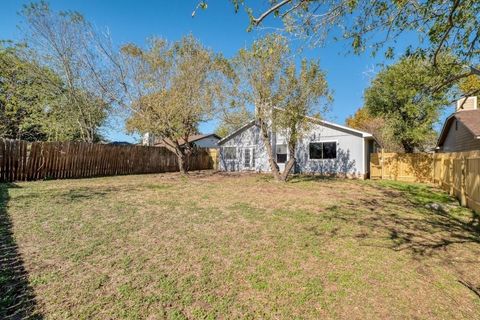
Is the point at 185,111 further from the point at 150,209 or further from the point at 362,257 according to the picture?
the point at 362,257

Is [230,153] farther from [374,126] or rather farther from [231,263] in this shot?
[374,126]

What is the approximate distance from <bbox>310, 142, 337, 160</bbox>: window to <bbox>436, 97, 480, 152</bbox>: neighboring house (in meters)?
6.12

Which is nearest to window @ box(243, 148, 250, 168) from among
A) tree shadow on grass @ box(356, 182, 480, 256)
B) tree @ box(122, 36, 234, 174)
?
tree @ box(122, 36, 234, 174)

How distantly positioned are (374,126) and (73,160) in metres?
32.1

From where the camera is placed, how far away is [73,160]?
1254 centimetres

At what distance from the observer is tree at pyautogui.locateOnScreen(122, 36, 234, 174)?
535 inches

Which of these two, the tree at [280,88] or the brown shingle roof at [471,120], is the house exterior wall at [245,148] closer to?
the tree at [280,88]

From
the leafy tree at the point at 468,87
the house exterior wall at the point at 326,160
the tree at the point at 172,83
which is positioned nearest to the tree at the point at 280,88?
the tree at the point at 172,83

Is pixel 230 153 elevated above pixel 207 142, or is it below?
below

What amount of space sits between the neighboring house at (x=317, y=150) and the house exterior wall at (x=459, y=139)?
402 centimetres

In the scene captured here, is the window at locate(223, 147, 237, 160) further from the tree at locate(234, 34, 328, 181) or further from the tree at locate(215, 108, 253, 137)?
the tree at locate(234, 34, 328, 181)

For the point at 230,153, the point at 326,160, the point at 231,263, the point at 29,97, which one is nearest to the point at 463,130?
the point at 326,160

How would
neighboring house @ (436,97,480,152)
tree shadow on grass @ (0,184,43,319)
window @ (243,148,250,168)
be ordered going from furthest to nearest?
window @ (243,148,250,168), neighboring house @ (436,97,480,152), tree shadow on grass @ (0,184,43,319)

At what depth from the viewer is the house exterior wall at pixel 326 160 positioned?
16375 mm
